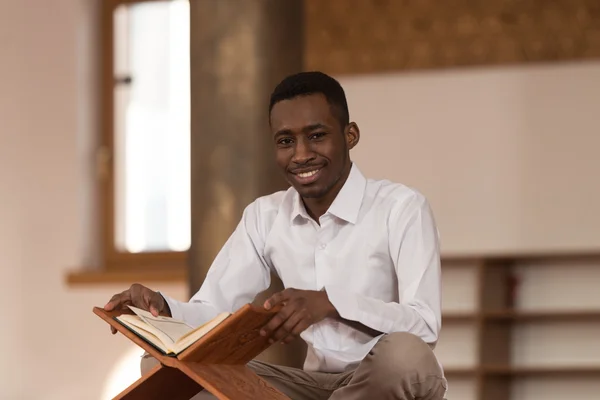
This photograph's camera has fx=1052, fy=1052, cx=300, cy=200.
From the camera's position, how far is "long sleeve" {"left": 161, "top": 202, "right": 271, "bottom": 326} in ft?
8.48

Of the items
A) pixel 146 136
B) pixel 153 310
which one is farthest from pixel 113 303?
pixel 146 136

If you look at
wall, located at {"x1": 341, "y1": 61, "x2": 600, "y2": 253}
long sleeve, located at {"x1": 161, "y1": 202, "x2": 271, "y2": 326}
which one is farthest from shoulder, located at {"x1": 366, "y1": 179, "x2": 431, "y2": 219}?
wall, located at {"x1": 341, "y1": 61, "x2": 600, "y2": 253}

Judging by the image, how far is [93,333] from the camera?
5984 millimetres

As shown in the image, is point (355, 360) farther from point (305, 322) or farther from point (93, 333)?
point (93, 333)

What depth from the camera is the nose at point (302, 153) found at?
240 cm

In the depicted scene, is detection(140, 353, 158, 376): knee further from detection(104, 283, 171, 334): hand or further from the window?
the window

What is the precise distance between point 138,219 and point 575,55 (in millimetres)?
2655

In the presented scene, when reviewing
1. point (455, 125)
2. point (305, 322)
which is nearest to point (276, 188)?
point (305, 322)

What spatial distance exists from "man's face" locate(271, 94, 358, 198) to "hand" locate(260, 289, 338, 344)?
377 millimetres

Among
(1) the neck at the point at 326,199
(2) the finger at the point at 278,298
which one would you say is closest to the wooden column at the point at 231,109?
(1) the neck at the point at 326,199

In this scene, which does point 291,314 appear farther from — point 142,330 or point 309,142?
point 309,142

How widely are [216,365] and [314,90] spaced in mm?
697

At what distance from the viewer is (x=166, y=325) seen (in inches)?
83.9

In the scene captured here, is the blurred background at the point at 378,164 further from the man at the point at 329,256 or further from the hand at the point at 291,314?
the hand at the point at 291,314
